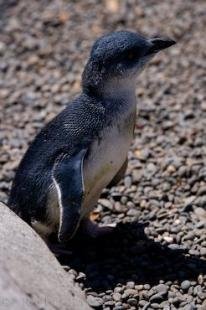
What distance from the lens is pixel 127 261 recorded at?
3340 millimetres

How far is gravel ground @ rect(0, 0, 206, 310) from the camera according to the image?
323 centimetres

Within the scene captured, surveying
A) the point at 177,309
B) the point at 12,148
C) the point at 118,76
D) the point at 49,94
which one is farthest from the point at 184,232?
the point at 49,94

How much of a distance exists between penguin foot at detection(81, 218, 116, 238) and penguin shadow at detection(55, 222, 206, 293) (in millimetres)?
27

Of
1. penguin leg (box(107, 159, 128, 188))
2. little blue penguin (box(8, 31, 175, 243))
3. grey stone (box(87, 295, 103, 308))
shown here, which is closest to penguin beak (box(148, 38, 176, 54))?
little blue penguin (box(8, 31, 175, 243))

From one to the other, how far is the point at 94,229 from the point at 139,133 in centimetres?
108

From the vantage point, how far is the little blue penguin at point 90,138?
3.20 metres

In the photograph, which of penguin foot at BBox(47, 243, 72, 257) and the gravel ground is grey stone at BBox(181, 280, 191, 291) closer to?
the gravel ground

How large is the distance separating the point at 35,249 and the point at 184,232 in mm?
939

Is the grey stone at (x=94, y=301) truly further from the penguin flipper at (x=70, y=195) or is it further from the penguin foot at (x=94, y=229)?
the penguin foot at (x=94, y=229)

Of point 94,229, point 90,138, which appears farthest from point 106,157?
point 94,229

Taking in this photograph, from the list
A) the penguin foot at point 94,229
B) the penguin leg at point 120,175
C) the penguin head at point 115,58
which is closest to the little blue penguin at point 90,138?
the penguin head at point 115,58

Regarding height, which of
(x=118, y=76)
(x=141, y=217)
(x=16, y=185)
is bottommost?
(x=141, y=217)

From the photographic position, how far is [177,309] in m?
3.03

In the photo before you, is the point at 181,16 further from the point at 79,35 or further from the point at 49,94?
the point at 49,94
